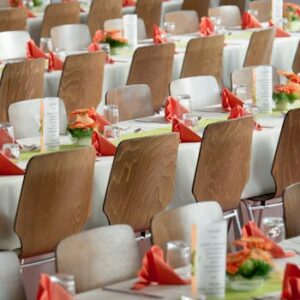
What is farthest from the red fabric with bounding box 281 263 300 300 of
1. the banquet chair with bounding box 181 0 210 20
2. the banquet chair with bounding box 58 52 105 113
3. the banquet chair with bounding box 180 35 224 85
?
the banquet chair with bounding box 181 0 210 20

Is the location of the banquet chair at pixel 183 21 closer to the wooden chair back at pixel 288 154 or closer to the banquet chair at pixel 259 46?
the banquet chair at pixel 259 46

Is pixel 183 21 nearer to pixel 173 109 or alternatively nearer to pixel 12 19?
pixel 12 19

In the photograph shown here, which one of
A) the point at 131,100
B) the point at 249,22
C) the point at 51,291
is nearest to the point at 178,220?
the point at 51,291

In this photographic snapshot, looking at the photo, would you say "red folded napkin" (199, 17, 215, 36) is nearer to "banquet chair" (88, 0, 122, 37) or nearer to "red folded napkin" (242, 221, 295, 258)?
"banquet chair" (88, 0, 122, 37)

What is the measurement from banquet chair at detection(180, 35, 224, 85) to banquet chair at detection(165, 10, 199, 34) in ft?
4.98

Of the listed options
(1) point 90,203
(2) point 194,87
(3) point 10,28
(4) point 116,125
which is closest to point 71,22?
(3) point 10,28

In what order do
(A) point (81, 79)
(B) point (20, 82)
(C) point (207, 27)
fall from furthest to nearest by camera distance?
(C) point (207, 27) < (A) point (81, 79) < (B) point (20, 82)

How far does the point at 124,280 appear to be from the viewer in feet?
17.3

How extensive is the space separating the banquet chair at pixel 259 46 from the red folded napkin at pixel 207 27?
2.40 ft

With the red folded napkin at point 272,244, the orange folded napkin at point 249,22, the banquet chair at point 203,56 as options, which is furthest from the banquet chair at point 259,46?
the red folded napkin at point 272,244

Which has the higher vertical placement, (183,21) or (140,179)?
(140,179)

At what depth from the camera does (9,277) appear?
16.6ft

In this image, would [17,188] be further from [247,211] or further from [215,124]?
[247,211]

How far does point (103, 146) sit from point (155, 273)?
216 cm
